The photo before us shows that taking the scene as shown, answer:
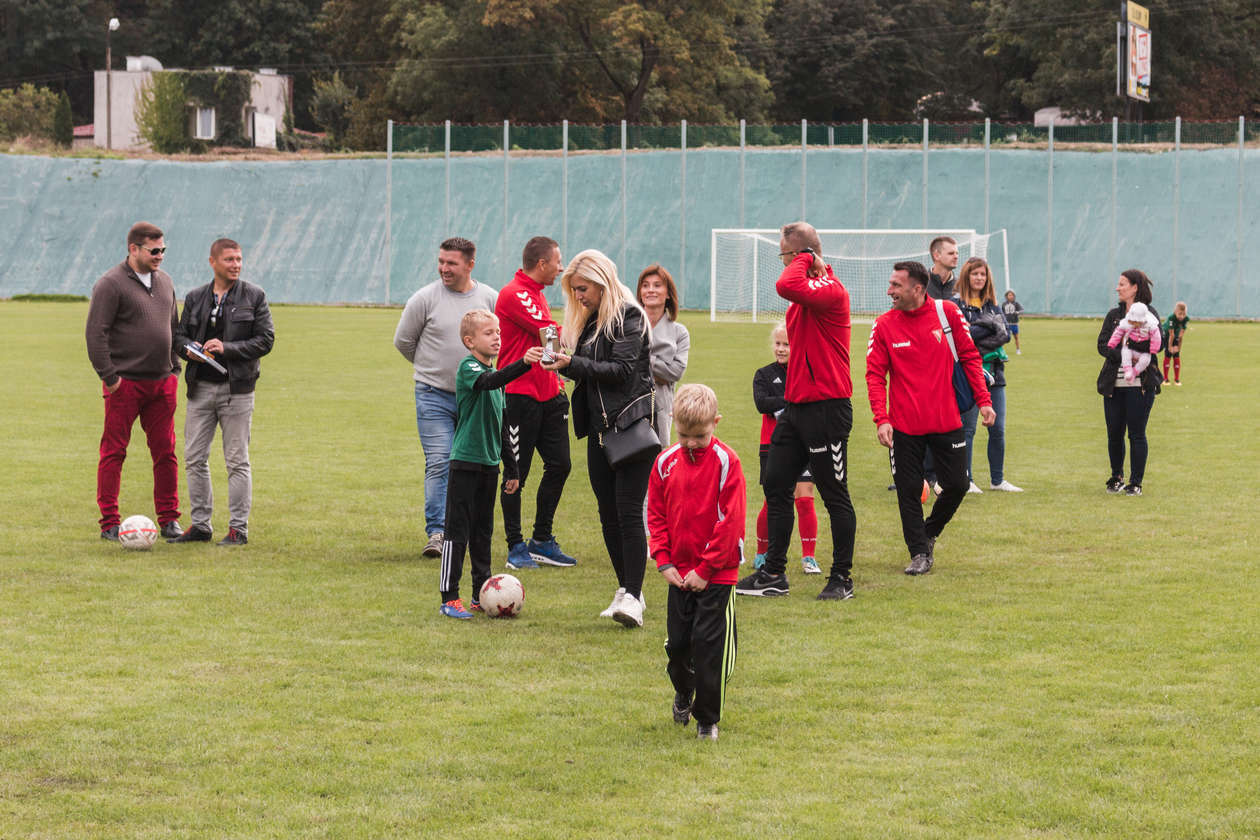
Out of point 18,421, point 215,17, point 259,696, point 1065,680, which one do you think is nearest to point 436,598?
point 259,696

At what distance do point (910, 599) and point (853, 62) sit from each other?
6189 cm

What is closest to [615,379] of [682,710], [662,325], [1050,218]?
[662,325]

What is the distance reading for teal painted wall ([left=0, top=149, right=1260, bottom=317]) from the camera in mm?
43562

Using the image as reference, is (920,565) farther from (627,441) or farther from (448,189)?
(448,189)

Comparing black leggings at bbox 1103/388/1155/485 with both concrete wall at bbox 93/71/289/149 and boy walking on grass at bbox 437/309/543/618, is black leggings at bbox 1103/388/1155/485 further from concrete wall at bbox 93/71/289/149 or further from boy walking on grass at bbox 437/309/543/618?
concrete wall at bbox 93/71/289/149

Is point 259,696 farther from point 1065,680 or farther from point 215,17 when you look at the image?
point 215,17

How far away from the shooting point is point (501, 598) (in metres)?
7.42

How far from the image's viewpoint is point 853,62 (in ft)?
219

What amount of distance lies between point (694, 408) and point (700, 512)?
419mm

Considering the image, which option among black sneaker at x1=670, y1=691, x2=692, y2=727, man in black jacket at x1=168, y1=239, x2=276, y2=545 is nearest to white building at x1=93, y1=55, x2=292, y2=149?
man in black jacket at x1=168, y1=239, x2=276, y2=545

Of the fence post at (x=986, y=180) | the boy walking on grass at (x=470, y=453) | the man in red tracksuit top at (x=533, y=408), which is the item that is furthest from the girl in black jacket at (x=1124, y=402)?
the fence post at (x=986, y=180)

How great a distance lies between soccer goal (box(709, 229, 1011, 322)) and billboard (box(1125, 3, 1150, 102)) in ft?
30.4

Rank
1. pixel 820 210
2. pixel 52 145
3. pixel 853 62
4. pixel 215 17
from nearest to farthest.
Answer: pixel 820 210 < pixel 52 145 < pixel 853 62 < pixel 215 17

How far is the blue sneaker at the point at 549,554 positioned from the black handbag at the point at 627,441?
2.01 m
